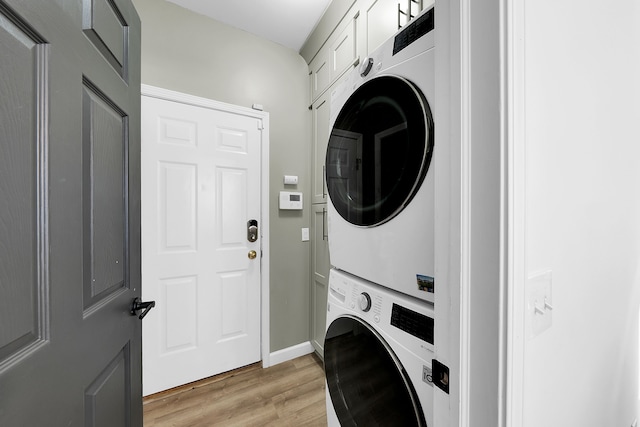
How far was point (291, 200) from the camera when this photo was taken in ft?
6.59

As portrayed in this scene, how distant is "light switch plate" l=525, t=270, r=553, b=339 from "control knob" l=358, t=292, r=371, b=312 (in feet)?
1.40

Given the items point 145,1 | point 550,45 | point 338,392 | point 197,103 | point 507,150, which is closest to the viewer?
point 507,150

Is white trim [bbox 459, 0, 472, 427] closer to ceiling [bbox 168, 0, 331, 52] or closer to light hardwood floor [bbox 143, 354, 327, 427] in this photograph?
light hardwood floor [bbox 143, 354, 327, 427]

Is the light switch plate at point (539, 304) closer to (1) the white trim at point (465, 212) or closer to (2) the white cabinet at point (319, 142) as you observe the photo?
(1) the white trim at point (465, 212)

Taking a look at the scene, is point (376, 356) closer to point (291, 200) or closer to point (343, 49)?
point (291, 200)

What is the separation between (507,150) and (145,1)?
2.23 meters

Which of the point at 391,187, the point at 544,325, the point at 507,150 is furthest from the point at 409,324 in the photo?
the point at 507,150

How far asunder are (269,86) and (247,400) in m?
2.26

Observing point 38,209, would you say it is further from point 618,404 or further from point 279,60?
point 279,60

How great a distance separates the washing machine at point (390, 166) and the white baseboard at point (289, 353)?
1390 mm

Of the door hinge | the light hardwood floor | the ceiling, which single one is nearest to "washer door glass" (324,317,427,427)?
the door hinge

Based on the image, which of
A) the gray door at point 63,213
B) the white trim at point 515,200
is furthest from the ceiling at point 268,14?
the white trim at point 515,200

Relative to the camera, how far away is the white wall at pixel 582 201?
45 centimetres

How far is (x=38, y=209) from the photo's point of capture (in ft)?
1.48
